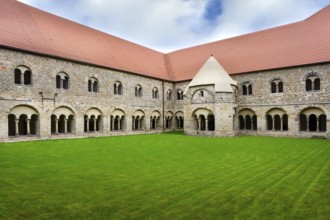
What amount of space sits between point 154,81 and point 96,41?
8.34 m

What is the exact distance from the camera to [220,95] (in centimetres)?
2431

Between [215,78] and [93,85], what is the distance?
40.2 feet

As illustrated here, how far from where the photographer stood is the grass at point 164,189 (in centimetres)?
509

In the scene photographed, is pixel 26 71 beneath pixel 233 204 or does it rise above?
above

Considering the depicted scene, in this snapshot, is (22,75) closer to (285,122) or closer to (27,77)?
(27,77)

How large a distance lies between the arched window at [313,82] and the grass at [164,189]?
1509 centimetres

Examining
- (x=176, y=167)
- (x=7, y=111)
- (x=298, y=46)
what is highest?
(x=298, y=46)

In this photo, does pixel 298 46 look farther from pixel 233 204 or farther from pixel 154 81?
pixel 233 204

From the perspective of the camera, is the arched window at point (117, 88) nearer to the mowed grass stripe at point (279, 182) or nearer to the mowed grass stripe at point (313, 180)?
the mowed grass stripe at point (279, 182)

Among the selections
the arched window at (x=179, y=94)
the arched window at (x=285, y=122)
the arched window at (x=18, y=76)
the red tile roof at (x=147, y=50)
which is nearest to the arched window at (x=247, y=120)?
the arched window at (x=285, y=122)

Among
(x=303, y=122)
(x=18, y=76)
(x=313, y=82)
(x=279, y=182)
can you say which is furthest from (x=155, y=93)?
(x=279, y=182)

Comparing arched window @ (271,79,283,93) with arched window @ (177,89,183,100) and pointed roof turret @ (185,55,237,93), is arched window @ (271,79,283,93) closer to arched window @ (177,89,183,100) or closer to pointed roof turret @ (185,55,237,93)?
pointed roof turret @ (185,55,237,93)

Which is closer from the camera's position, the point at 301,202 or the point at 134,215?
the point at 134,215

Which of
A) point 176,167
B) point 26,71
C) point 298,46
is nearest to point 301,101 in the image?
point 298,46
